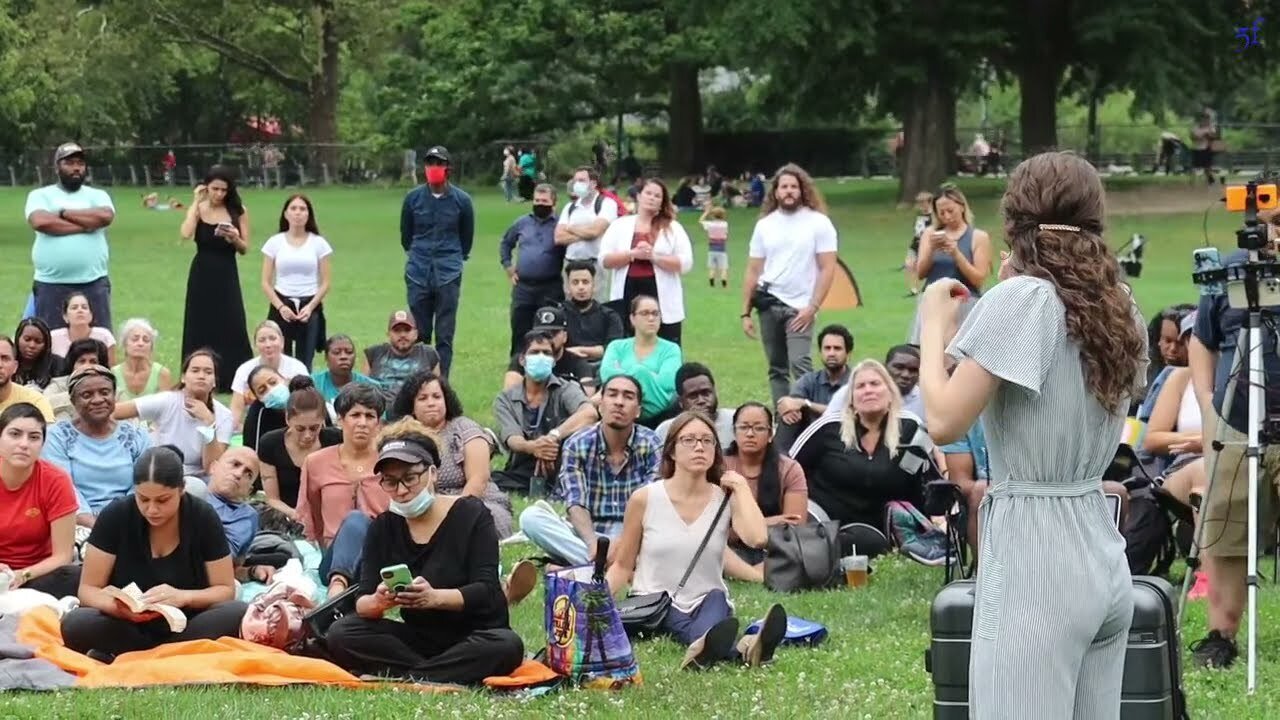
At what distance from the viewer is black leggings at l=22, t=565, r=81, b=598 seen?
874 cm

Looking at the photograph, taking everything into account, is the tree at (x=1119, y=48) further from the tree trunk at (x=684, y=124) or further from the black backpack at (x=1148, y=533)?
the black backpack at (x=1148, y=533)

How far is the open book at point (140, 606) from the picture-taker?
7.92 m

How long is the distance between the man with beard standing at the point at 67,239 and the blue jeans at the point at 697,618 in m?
7.56

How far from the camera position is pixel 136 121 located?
75375 millimetres

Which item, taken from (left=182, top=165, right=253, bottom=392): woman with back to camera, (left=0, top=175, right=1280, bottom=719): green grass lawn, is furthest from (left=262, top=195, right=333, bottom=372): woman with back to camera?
(left=0, top=175, right=1280, bottom=719): green grass lawn

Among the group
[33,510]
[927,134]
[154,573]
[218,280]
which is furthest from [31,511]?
[927,134]

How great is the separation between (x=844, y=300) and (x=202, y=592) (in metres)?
8.60

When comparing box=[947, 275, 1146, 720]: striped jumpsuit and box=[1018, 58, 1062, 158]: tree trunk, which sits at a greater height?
box=[947, 275, 1146, 720]: striped jumpsuit

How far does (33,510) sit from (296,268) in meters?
6.56

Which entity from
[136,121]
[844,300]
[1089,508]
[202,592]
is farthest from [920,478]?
[136,121]

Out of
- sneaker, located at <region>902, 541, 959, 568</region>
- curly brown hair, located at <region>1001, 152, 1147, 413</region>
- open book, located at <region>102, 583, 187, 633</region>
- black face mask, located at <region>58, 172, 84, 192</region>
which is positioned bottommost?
sneaker, located at <region>902, 541, 959, 568</region>

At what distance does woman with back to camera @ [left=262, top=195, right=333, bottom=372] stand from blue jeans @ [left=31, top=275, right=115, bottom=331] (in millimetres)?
1233

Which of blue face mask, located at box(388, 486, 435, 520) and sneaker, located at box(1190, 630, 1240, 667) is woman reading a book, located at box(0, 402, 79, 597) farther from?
sneaker, located at box(1190, 630, 1240, 667)

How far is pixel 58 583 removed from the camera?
345 inches
